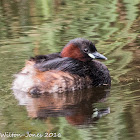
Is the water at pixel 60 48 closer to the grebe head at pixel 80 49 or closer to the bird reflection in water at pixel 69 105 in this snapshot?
the bird reflection in water at pixel 69 105

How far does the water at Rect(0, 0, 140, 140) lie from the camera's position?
234 inches

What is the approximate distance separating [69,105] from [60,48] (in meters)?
2.78

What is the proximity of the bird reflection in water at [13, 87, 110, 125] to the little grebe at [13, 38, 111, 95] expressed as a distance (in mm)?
106

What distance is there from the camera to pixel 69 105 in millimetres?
6773

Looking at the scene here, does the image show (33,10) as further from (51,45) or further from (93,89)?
(93,89)

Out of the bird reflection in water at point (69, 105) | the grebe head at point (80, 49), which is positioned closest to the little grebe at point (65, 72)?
the grebe head at point (80, 49)

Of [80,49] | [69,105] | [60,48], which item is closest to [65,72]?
[80,49]

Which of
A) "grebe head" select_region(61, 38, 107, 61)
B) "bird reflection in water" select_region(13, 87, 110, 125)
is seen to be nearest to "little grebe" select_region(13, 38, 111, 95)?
"grebe head" select_region(61, 38, 107, 61)

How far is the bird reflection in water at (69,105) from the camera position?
629 centimetres

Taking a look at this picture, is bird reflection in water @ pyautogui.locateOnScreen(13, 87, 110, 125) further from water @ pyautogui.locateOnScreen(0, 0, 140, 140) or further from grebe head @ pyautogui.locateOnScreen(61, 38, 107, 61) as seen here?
grebe head @ pyautogui.locateOnScreen(61, 38, 107, 61)

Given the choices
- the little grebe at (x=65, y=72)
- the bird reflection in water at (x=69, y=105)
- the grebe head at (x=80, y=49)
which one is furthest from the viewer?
the grebe head at (x=80, y=49)

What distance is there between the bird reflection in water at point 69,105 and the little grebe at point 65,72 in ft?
0.35

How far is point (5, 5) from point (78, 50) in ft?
22.3

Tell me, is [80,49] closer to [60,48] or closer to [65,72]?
[65,72]
